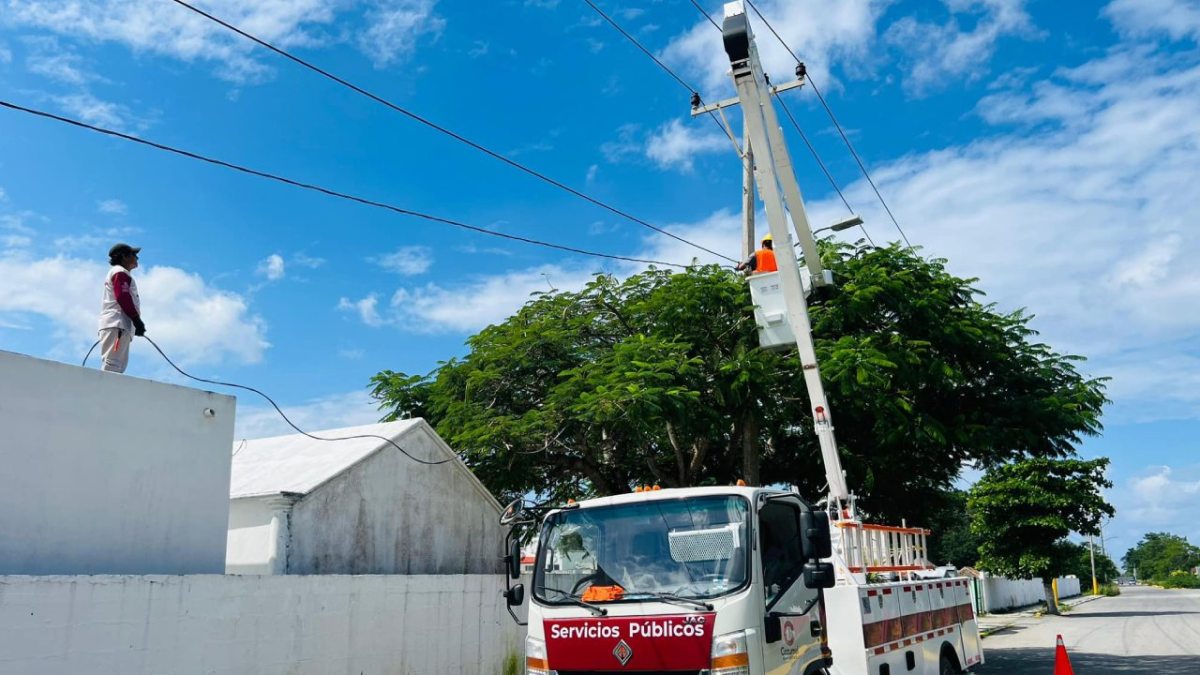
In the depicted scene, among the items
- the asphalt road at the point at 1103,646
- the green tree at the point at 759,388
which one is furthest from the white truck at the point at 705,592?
the asphalt road at the point at 1103,646

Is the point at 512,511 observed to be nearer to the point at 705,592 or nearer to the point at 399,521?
the point at 705,592

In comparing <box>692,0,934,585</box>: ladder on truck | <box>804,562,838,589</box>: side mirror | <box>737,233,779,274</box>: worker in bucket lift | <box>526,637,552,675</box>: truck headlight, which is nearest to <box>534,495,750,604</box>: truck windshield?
<box>526,637,552,675</box>: truck headlight

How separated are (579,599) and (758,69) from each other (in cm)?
812

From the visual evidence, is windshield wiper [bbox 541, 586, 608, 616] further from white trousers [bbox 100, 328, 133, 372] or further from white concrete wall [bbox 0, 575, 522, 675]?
white trousers [bbox 100, 328, 133, 372]

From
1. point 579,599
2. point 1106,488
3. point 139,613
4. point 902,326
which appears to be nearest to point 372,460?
point 139,613

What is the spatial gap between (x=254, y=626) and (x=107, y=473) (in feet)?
6.83

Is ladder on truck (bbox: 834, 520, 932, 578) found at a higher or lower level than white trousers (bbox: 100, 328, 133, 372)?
lower

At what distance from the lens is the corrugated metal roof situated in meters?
12.0

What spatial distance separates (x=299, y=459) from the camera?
1338 cm

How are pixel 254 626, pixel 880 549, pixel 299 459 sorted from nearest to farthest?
pixel 254 626
pixel 880 549
pixel 299 459

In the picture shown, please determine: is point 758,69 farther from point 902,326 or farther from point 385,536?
point 385,536

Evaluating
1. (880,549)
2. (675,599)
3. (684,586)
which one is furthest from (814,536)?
(880,549)

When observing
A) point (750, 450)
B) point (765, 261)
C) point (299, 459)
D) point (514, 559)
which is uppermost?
point (765, 261)

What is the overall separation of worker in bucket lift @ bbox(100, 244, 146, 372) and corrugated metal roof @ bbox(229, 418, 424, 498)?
275cm
